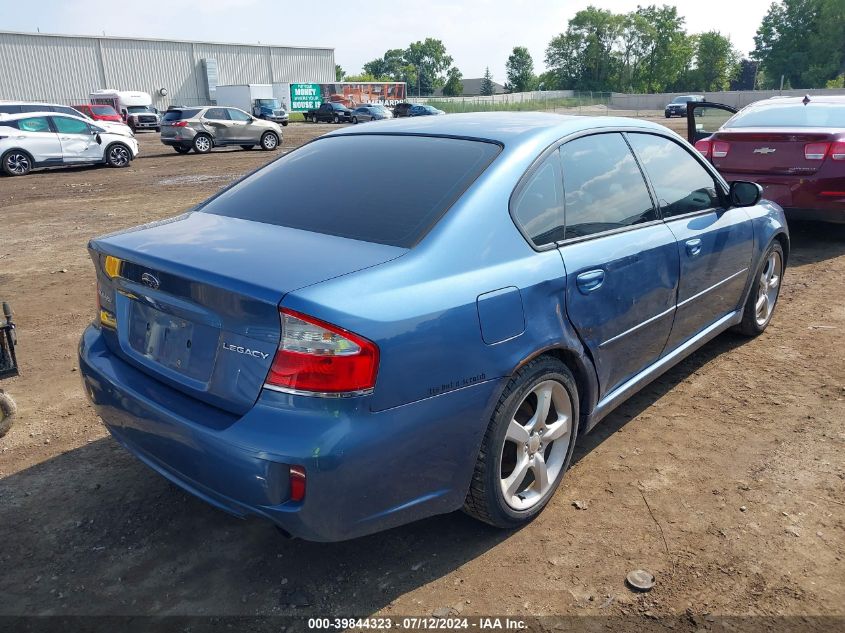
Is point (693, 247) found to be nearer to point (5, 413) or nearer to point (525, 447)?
point (525, 447)

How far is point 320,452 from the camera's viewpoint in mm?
2055

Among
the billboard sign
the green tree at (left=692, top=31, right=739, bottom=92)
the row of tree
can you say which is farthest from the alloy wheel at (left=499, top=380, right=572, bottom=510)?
the green tree at (left=692, top=31, right=739, bottom=92)

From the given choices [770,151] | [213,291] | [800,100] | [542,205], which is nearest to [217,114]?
[800,100]

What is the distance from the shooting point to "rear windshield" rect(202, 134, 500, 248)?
2602 millimetres

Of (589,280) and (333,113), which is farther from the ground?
(333,113)

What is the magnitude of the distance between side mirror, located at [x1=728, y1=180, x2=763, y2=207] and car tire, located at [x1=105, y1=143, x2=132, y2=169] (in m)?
17.8

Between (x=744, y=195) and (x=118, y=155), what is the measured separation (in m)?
18.0

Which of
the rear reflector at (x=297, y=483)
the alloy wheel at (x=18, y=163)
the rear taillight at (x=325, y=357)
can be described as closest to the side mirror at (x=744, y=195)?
the rear taillight at (x=325, y=357)

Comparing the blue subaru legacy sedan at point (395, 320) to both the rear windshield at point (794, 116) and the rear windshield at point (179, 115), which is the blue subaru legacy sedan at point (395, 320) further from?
the rear windshield at point (179, 115)

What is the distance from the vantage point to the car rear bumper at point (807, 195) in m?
6.82

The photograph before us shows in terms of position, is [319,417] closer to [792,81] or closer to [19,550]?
[19,550]

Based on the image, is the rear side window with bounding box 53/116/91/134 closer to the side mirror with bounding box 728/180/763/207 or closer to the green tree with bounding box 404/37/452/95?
the side mirror with bounding box 728/180/763/207

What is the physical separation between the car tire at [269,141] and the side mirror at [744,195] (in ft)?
71.3

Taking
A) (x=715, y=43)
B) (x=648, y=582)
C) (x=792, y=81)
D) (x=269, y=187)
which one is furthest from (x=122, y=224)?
(x=715, y=43)
